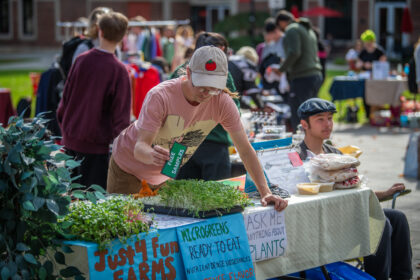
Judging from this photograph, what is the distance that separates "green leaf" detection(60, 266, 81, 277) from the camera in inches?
114

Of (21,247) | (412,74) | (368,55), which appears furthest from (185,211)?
(368,55)

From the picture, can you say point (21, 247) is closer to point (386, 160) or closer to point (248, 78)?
point (248, 78)

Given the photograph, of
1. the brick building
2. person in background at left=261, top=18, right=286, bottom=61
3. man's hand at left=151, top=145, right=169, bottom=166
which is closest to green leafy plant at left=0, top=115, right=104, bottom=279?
man's hand at left=151, top=145, right=169, bottom=166

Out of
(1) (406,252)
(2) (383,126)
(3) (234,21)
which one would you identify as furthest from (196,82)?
(3) (234,21)

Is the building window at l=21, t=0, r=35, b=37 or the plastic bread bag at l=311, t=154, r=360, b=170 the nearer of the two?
the plastic bread bag at l=311, t=154, r=360, b=170

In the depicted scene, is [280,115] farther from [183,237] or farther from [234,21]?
[234,21]

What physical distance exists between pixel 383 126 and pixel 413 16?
23.5m

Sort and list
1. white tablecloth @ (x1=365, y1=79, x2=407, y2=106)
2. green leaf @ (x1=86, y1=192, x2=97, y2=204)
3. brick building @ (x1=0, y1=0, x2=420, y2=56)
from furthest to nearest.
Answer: brick building @ (x1=0, y1=0, x2=420, y2=56) → white tablecloth @ (x1=365, y1=79, x2=407, y2=106) → green leaf @ (x1=86, y1=192, x2=97, y2=204)

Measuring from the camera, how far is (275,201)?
3.62m

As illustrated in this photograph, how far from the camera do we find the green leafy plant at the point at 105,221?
117 inches

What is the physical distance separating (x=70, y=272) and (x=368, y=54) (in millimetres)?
11855

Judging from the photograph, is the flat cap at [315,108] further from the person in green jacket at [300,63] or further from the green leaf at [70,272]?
the person in green jacket at [300,63]

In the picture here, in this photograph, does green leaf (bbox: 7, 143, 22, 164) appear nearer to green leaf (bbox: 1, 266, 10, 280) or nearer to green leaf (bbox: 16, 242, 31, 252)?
green leaf (bbox: 16, 242, 31, 252)

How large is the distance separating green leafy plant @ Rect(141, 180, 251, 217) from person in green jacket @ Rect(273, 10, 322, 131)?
5722mm
